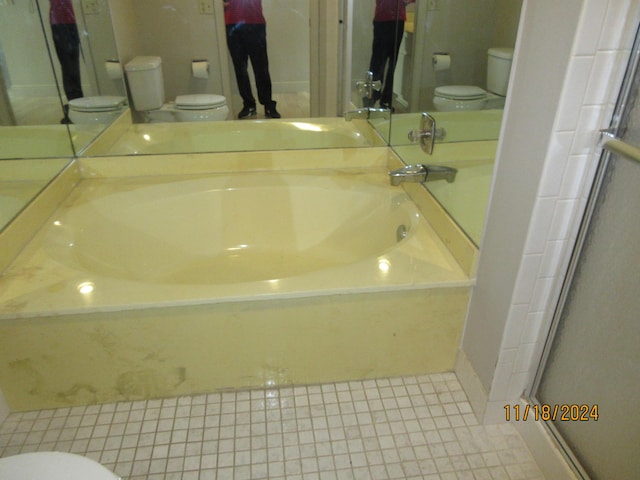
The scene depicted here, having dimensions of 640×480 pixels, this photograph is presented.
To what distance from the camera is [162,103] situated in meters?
2.14

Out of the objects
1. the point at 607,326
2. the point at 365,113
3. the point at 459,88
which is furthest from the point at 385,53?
the point at 607,326

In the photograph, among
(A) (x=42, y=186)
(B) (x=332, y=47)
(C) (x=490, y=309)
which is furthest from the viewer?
(B) (x=332, y=47)

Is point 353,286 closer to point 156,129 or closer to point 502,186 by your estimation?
point 502,186

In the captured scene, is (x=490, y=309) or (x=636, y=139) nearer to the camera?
(x=636, y=139)

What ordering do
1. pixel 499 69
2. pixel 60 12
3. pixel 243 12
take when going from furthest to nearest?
1. pixel 243 12
2. pixel 60 12
3. pixel 499 69

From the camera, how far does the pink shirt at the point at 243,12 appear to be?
200 cm

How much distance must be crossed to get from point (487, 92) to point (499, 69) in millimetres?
110

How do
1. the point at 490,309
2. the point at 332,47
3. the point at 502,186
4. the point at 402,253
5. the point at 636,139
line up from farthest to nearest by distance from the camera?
the point at 332,47, the point at 402,253, the point at 490,309, the point at 502,186, the point at 636,139

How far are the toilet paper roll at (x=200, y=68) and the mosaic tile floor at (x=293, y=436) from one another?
1.42 meters

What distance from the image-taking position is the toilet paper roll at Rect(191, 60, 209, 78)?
2070mm

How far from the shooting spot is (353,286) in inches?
52.3

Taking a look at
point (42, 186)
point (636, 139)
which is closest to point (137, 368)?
point (42, 186)

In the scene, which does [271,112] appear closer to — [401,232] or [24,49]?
[401,232]

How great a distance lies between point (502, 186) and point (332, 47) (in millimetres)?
1346
